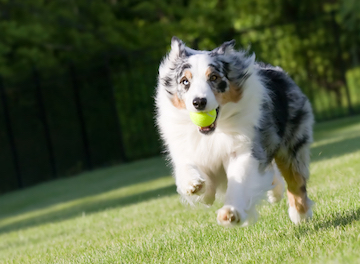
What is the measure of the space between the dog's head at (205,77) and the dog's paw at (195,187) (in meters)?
0.42

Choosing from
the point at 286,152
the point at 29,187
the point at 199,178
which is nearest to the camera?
the point at 199,178

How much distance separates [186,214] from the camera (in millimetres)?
6770

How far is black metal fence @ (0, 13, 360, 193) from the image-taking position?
17750 millimetres

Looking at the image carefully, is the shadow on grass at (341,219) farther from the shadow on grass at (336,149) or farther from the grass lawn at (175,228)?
the shadow on grass at (336,149)

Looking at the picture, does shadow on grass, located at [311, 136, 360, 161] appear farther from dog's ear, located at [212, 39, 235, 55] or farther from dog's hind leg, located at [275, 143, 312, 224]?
dog's ear, located at [212, 39, 235, 55]

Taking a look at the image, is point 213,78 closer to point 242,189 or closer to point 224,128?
point 224,128

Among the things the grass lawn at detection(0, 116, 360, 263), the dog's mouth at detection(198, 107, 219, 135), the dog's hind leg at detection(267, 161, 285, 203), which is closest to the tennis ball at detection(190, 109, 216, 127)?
the dog's mouth at detection(198, 107, 219, 135)

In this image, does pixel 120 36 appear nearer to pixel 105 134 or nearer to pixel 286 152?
pixel 105 134

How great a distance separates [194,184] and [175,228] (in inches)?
59.3

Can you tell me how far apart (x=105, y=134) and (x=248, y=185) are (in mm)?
14218

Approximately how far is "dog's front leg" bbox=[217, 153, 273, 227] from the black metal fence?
13427mm

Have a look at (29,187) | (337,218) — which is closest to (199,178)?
(337,218)

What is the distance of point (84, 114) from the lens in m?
18.4

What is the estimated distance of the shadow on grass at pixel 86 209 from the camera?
9539mm
